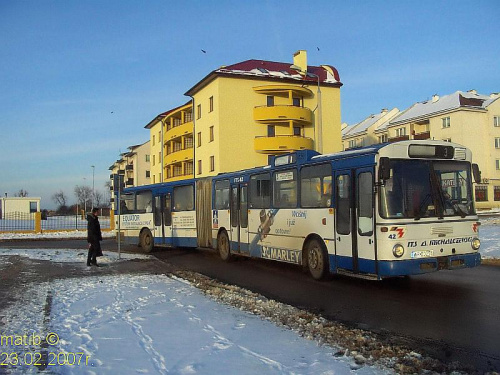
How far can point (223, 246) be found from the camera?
17.8m

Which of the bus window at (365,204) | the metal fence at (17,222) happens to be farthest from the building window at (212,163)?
the bus window at (365,204)

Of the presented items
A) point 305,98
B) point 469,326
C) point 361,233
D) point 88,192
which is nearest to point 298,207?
point 361,233

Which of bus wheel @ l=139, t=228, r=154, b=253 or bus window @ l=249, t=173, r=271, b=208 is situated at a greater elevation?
bus window @ l=249, t=173, r=271, b=208

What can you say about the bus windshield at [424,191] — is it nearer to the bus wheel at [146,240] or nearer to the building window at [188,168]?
the bus wheel at [146,240]

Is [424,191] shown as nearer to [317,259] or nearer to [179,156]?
[317,259]

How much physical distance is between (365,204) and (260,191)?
542 cm

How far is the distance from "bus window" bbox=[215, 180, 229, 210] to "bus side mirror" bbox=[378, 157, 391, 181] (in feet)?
27.6

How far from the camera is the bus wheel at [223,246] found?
1744 centimetres

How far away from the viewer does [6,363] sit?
17.6ft

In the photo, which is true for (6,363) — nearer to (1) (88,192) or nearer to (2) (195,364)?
(2) (195,364)

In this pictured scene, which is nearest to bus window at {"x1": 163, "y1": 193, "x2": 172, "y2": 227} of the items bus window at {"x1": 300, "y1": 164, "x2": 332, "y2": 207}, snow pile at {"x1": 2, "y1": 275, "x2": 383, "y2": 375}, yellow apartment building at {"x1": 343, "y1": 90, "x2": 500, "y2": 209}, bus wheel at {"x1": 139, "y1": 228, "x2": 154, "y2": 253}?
bus wheel at {"x1": 139, "y1": 228, "x2": 154, "y2": 253}

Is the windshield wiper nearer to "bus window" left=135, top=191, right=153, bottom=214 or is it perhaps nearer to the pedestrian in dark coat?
the pedestrian in dark coat

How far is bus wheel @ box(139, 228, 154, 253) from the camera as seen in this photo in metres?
21.7

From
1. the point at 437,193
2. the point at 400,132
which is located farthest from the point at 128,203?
the point at 400,132
